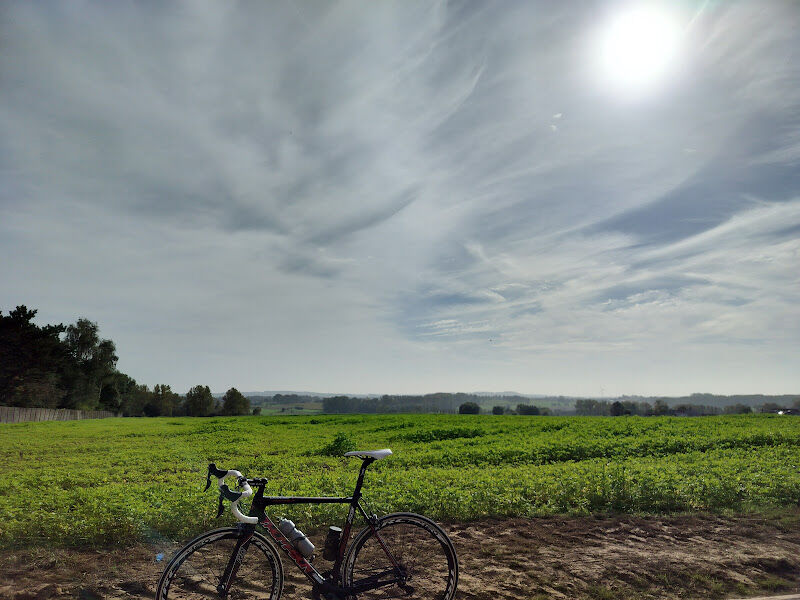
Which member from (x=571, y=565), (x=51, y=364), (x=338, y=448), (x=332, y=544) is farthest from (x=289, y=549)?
(x=51, y=364)

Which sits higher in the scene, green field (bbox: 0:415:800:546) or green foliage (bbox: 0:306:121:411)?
green foliage (bbox: 0:306:121:411)

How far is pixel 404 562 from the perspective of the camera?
16.0 ft

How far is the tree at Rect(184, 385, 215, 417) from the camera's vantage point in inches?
3612

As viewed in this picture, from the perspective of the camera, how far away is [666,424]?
2948 cm

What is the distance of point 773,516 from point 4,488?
57.9 feet

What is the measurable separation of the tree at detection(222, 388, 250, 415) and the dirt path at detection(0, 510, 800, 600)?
91.1m

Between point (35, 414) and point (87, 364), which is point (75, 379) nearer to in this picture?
point (87, 364)

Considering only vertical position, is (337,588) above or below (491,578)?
above

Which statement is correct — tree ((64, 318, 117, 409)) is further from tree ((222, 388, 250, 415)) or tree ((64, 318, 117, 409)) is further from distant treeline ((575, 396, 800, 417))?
distant treeline ((575, 396, 800, 417))

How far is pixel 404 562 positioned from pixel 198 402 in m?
97.1

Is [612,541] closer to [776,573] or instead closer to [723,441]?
[776,573]

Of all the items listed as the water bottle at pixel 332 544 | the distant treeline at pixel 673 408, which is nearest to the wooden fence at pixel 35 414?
the water bottle at pixel 332 544

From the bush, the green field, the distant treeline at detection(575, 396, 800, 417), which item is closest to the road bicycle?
the green field

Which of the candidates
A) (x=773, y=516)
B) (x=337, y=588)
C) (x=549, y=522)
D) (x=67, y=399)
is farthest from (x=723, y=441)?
(x=67, y=399)
